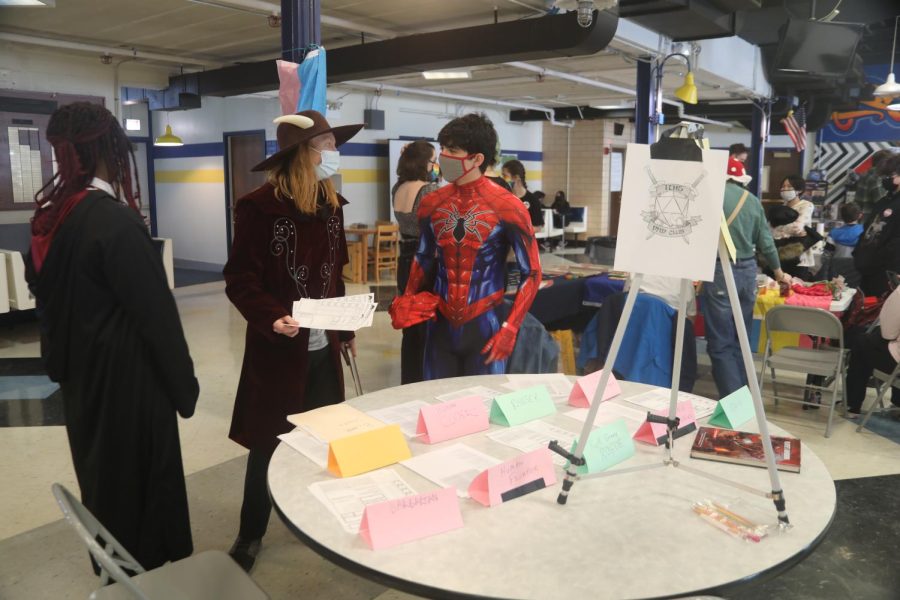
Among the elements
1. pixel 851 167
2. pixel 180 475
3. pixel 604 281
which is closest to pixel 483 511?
pixel 180 475

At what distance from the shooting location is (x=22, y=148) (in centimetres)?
801

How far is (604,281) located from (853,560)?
281 cm

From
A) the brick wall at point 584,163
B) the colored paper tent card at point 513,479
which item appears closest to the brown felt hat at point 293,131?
the colored paper tent card at point 513,479

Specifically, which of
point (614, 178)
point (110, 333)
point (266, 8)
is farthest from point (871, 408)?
point (614, 178)

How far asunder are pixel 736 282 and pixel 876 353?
1.05 metres

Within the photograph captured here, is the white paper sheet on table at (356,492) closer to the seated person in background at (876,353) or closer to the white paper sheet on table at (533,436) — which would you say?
the white paper sheet on table at (533,436)

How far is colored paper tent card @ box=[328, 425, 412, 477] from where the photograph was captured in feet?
5.89

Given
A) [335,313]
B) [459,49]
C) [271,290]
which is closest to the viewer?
[335,313]

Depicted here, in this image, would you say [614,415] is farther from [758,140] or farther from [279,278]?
[758,140]

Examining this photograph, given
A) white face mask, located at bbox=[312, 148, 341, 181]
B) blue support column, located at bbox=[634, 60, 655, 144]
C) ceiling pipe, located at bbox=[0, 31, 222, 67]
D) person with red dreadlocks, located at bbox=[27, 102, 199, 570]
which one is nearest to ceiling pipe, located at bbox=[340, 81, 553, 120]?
ceiling pipe, located at bbox=[0, 31, 222, 67]

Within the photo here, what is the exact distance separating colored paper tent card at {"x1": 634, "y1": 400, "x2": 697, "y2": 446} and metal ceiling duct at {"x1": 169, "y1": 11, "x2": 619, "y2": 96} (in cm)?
474

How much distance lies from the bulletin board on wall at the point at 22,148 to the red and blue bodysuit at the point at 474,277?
633cm

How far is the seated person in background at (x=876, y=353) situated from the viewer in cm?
437

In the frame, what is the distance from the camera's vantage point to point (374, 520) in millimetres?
1460
